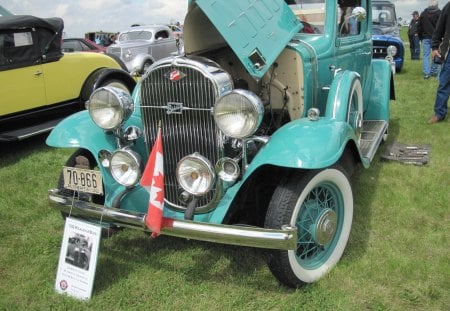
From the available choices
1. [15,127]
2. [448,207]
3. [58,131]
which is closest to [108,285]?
[58,131]

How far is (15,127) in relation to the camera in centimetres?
558

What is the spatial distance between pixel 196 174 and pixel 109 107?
77 cm

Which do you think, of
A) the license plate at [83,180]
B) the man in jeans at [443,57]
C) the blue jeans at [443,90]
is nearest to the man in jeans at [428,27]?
the man in jeans at [443,57]

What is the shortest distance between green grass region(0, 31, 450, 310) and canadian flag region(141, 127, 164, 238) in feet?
1.69

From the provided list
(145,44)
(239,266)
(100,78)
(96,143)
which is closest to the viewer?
(239,266)

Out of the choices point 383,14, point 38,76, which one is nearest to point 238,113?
point 38,76

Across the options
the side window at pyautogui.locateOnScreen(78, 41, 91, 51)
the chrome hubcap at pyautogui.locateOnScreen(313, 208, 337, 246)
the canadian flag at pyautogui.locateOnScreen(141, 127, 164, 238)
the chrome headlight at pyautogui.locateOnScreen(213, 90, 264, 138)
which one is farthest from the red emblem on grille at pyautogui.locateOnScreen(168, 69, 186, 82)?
the side window at pyautogui.locateOnScreen(78, 41, 91, 51)

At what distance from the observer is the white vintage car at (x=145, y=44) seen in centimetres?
1322

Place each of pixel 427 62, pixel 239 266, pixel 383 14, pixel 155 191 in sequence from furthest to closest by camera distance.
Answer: pixel 383 14
pixel 427 62
pixel 239 266
pixel 155 191

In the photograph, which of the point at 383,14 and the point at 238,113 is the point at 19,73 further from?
the point at 383,14

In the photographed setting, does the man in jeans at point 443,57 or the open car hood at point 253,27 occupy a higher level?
the open car hood at point 253,27

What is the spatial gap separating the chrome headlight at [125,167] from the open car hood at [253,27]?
901 mm

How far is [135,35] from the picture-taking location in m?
14.2

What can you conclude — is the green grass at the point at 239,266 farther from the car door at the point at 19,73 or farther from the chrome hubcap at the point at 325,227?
the car door at the point at 19,73
